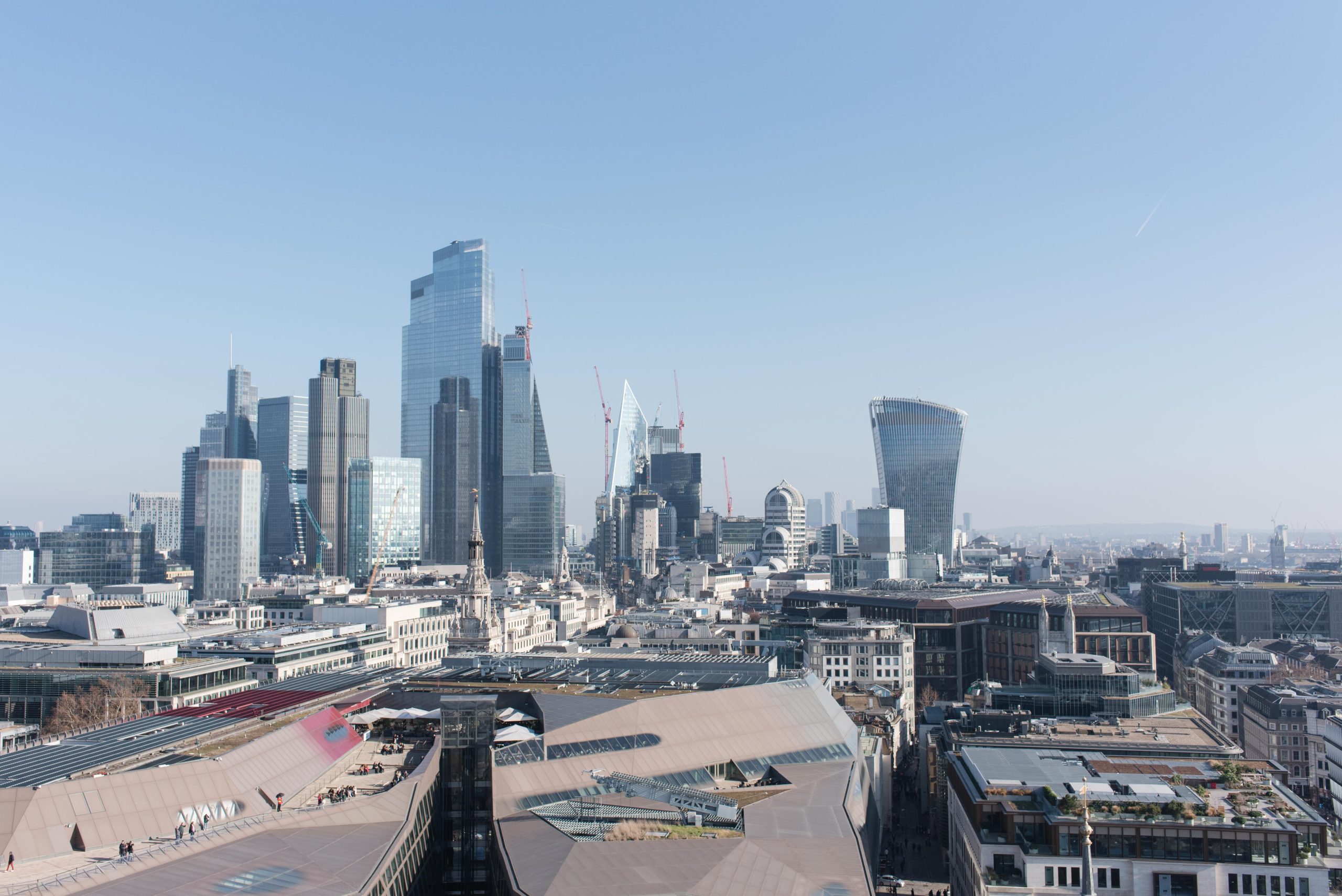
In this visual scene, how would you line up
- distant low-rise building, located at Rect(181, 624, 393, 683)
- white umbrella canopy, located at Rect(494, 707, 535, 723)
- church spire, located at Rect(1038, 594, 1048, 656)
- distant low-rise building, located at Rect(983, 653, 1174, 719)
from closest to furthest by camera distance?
white umbrella canopy, located at Rect(494, 707, 535, 723) → distant low-rise building, located at Rect(983, 653, 1174, 719) → distant low-rise building, located at Rect(181, 624, 393, 683) → church spire, located at Rect(1038, 594, 1048, 656)

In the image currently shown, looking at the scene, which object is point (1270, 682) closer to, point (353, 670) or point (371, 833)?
point (353, 670)

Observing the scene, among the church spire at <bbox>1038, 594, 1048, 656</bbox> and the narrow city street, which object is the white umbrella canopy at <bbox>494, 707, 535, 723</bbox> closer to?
the narrow city street

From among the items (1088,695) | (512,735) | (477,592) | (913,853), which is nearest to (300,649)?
(477,592)

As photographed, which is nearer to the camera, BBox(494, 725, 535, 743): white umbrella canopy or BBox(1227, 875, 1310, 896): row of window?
BBox(1227, 875, 1310, 896): row of window

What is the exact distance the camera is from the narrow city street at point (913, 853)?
2813 inches

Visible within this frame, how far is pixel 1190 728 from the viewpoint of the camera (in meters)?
86.4

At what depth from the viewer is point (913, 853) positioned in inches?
3174

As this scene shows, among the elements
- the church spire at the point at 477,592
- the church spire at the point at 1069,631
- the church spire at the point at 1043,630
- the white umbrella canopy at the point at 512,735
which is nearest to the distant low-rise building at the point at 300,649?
the church spire at the point at 477,592

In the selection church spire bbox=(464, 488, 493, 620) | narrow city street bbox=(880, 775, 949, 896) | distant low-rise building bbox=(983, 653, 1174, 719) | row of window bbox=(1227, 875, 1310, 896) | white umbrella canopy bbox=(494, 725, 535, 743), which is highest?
church spire bbox=(464, 488, 493, 620)

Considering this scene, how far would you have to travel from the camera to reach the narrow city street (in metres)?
71.4

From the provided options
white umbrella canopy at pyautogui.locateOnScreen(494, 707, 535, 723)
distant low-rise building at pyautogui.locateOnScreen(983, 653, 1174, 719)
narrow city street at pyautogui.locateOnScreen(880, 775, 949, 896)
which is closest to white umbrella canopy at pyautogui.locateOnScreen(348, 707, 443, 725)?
white umbrella canopy at pyautogui.locateOnScreen(494, 707, 535, 723)

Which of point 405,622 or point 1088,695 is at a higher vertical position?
point 405,622

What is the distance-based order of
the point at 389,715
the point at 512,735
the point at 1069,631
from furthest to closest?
1. the point at 1069,631
2. the point at 389,715
3. the point at 512,735

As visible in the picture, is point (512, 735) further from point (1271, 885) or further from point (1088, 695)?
point (1088, 695)
